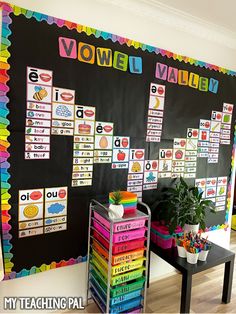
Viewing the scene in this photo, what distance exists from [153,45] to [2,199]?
66.1 inches

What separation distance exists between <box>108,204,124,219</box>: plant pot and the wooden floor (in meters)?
0.86

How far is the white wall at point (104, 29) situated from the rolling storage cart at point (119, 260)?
25 centimetres

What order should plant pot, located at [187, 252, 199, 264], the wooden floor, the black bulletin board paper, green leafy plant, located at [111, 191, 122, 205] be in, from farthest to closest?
1. the wooden floor
2. plant pot, located at [187, 252, 199, 264]
3. green leafy plant, located at [111, 191, 122, 205]
4. the black bulletin board paper

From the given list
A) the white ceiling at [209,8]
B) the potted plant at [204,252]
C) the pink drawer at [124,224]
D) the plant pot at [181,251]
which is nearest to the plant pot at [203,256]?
the potted plant at [204,252]

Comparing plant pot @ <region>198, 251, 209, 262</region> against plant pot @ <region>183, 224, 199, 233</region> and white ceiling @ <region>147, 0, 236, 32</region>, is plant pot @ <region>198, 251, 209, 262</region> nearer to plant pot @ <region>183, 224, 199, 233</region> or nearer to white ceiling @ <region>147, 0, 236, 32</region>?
plant pot @ <region>183, 224, 199, 233</region>

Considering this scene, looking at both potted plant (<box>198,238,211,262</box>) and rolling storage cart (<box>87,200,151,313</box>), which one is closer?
rolling storage cart (<box>87,200,151,313</box>)

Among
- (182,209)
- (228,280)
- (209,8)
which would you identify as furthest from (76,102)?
(228,280)

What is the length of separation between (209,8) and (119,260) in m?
2.06

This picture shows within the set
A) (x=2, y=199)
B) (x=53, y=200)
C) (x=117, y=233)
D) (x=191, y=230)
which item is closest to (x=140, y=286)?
(x=117, y=233)

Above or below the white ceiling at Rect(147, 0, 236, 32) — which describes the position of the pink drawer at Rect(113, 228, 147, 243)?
below

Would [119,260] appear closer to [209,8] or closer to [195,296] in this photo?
[195,296]

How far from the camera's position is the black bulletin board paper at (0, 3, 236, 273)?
1574 millimetres

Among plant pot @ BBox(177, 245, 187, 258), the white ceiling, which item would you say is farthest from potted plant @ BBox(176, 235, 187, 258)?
the white ceiling

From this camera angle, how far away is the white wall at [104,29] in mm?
1695
